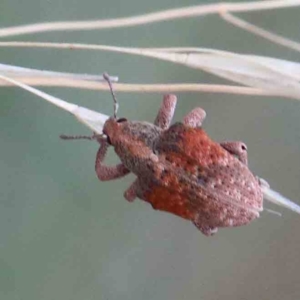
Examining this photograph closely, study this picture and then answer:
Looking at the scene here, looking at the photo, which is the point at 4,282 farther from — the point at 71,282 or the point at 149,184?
the point at 149,184

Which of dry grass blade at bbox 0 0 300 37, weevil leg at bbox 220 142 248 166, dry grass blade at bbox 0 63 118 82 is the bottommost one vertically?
weevil leg at bbox 220 142 248 166

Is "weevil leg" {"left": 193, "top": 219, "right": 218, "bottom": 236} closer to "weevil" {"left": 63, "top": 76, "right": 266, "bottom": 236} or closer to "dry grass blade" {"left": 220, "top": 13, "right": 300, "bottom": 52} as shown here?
"weevil" {"left": 63, "top": 76, "right": 266, "bottom": 236}

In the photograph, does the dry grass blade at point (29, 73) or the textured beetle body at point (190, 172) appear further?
the dry grass blade at point (29, 73)

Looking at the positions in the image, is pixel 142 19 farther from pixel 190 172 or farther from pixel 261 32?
pixel 190 172

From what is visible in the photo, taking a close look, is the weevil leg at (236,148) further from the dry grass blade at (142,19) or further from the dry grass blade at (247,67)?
the dry grass blade at (142,19)

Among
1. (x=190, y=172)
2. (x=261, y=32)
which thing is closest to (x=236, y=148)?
(x=190, y=172)

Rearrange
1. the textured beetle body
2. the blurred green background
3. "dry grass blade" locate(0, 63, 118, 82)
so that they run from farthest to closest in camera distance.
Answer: the blurred green background → "dry grass blade" locate(0, 63, 118, 82) → the textured beetle body

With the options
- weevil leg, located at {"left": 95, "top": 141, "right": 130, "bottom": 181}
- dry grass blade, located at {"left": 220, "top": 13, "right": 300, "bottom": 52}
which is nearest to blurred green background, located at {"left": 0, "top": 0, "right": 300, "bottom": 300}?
dry grass blade, located at {"left": 220, "top": 13, "right": 300, "bottom": 52}

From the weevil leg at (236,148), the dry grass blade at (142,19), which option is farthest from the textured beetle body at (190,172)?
the dry grass blade at (142,19)
